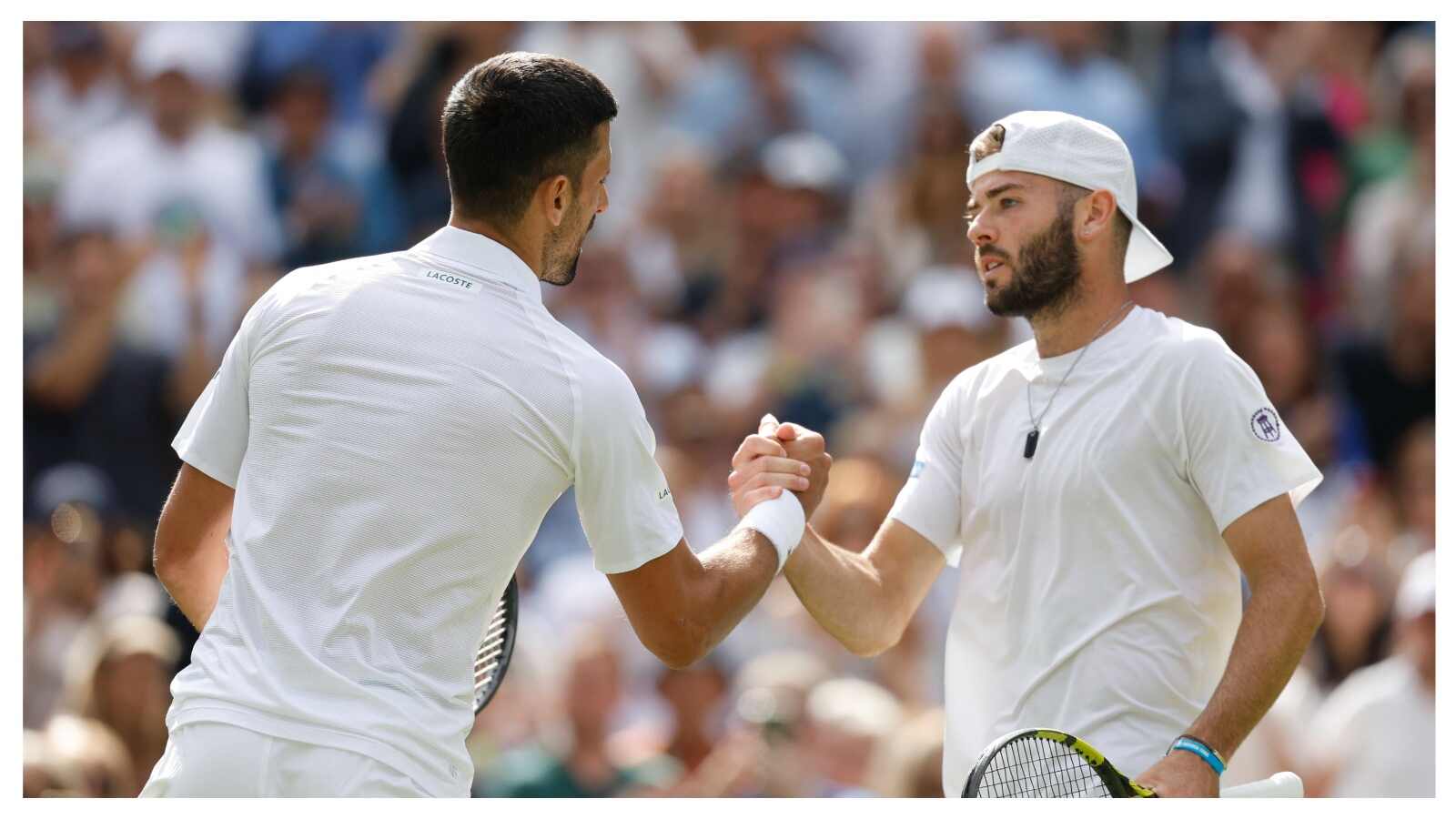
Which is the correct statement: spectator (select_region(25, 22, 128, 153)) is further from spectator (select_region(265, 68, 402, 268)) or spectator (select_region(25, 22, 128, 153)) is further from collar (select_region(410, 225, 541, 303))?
collar (select_region(410, 225, 541, 303))

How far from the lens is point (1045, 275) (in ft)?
13.7

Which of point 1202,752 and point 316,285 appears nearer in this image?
point 316,285

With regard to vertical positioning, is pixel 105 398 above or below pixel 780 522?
below

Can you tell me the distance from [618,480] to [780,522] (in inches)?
25.7

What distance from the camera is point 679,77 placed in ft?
32.0

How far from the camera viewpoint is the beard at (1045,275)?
4176 millimetres

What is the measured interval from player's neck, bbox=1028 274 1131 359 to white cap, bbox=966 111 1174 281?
111 mm

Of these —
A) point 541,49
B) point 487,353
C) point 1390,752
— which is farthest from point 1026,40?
point 487,353

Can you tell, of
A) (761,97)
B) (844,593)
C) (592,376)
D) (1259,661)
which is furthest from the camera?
(761,97)

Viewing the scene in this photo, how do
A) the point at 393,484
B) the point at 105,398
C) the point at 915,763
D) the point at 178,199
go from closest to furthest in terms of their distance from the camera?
the point at 393,484 < the point at 915,763 < the point at 105,398 < the point at 178,199

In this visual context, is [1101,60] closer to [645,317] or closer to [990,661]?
[645,317]

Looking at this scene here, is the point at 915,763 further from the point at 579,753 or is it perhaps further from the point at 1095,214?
the point at 1095,214

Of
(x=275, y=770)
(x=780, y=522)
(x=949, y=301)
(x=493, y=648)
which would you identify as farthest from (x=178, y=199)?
(x=275, y=770)

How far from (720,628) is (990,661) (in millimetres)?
822
